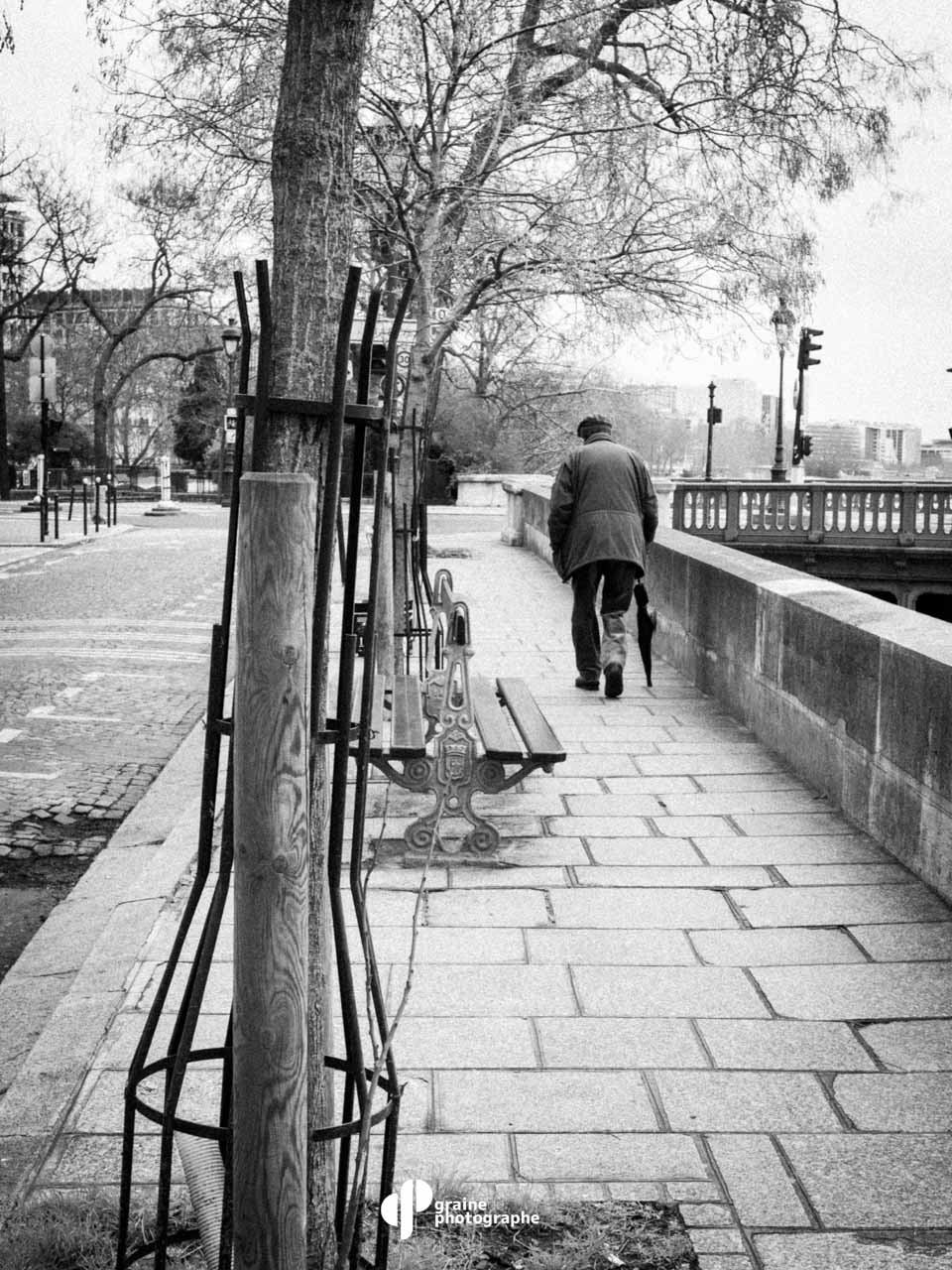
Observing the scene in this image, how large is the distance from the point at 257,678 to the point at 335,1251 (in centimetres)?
109

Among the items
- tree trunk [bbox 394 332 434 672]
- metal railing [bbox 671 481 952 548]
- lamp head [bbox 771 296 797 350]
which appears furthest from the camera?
metal railing [bbox 671 481 952 548]

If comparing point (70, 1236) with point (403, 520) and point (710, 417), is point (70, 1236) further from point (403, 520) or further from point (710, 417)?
point (710, 417)

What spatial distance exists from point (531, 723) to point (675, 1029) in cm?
244

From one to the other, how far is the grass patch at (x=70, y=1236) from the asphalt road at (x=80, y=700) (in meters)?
2.23

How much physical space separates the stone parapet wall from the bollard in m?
3.26

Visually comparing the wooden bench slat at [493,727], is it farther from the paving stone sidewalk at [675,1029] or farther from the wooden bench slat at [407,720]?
the paving stone sidewalk at [675,1029]

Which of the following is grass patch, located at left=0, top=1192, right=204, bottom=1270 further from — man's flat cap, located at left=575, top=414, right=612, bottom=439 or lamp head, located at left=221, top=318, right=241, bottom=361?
lamp head, located at left=221, top=318, right=241, bottom=361

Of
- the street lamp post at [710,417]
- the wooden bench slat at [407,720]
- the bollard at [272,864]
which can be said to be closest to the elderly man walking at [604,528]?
the wooden bench slat at [407,720]

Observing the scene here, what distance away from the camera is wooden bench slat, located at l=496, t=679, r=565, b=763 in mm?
5727

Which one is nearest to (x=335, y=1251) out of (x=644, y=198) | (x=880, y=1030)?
(x=880, y=1030)

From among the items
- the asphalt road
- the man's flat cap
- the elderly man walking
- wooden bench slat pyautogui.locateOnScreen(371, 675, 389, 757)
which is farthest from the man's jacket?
the asphalt road

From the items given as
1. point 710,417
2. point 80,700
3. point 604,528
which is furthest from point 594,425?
point 710,417

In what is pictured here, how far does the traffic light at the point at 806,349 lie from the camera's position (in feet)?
123

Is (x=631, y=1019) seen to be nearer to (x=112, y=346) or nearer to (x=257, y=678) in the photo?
(x=257, y=678)
